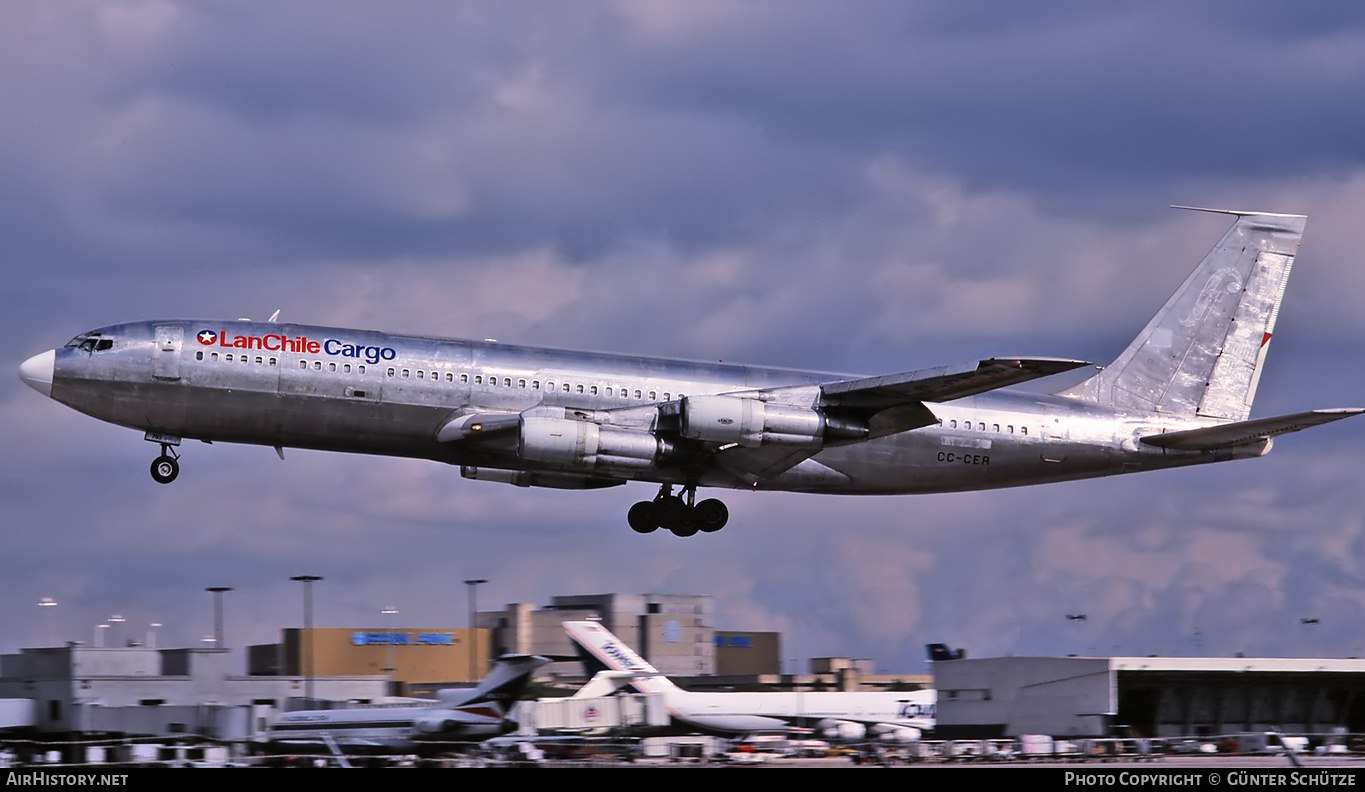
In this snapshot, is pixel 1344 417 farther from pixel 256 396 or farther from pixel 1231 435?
pixel 256 396

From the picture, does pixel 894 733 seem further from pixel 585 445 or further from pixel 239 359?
pixel 239 359

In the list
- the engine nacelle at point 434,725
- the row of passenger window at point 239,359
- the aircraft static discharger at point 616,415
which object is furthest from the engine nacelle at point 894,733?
the row of passenger window at point 239,359

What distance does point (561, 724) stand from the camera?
63.2 meters

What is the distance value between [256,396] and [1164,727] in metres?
50.8

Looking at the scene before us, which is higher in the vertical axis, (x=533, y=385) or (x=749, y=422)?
(x=533, y=385)

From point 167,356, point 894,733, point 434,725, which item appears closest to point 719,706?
point 894,733

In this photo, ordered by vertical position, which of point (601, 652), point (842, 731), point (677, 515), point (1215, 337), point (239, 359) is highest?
point (1215, 337)

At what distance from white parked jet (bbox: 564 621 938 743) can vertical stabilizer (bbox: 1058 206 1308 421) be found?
1972 centimetres

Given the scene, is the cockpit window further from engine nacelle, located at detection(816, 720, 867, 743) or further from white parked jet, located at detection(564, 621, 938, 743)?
engine nacelle, located at detection(816, 720, 867, 743)

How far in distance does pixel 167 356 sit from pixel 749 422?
54.0 ft

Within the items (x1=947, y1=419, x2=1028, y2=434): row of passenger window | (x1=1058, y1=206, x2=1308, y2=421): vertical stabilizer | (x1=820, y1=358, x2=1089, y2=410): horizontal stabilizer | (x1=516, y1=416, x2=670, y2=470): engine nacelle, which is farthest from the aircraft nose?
(x1=1058, y1=206, x2=1308, y2=421): vertical stabilizer

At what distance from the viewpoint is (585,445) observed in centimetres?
4444
